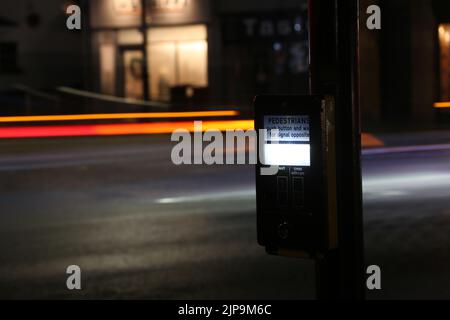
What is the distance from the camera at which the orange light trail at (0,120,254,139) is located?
13.2m

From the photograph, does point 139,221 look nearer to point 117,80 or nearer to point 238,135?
point 238,135

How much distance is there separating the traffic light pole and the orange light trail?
381 inches

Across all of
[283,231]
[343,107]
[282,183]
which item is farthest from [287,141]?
[283,231]

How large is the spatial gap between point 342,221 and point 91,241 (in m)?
5.24

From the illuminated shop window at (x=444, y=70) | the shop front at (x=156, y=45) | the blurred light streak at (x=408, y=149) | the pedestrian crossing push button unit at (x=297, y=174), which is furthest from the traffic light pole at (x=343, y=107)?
the shop front at (x=156, y=45)

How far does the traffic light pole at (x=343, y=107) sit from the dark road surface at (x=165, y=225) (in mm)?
3029

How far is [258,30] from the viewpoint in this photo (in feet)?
87.0

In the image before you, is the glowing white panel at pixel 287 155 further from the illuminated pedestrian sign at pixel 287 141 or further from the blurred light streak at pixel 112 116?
the blurred light streak at pixel 112 116

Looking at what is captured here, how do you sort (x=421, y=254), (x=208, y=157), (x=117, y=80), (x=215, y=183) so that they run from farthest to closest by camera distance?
(x=117, y=80) < (x=208, y=157) < (x=215, y=183) < (x=421, y=254)

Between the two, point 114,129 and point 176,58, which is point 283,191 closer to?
point 114,129

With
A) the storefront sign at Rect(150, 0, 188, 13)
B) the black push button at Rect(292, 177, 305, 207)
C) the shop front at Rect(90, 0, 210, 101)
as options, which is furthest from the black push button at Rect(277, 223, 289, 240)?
the storefront sign at Rect(150, 0, 188, 13)
